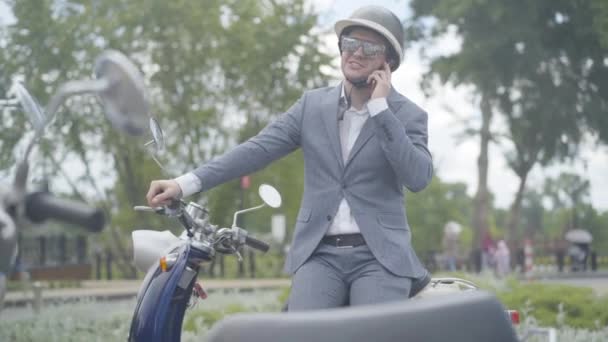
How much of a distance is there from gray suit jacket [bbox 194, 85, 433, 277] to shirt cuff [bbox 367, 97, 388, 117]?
0.05 ft

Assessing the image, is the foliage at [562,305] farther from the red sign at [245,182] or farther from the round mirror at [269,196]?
the red sign at [245,182]

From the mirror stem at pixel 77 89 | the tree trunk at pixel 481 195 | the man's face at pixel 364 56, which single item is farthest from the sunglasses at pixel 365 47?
the tree trunk at pixel 481 195

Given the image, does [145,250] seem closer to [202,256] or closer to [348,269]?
[202,256]

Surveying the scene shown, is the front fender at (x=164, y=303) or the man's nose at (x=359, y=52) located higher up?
the man's nose at (x=359, y=52)

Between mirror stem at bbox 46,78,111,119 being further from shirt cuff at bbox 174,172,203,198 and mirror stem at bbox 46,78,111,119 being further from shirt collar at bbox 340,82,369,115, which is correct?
shirt collar at bbox 340,82,369,115

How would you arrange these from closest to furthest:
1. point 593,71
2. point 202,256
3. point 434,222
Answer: point 202,256
point 593,71
point 434,222

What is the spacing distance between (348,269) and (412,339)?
4.66ft

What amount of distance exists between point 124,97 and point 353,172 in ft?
5.58

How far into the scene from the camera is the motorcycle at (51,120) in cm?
176

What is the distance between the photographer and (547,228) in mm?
87938

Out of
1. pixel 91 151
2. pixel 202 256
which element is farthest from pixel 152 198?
pixel 91 151

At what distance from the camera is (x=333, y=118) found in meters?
3.48

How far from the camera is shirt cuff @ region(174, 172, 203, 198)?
10.5ft

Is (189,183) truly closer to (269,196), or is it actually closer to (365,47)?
(269,196)
